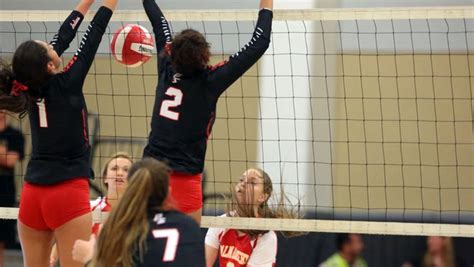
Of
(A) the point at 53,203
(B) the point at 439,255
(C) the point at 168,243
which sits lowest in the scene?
(B) the point at 439,255

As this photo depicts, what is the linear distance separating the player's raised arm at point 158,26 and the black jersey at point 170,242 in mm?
1723

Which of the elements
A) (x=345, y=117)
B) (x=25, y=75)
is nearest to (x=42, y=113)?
(x=25, y=75)

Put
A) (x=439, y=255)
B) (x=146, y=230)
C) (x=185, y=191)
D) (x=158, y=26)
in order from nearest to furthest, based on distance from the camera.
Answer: (x=146, y=230) < (x=185, y=191) < (x=158, y=26) < (x=439, y=255)

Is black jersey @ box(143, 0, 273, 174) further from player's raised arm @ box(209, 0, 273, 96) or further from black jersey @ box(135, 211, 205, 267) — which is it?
black jersey @ box(135, 211, 205, 267)

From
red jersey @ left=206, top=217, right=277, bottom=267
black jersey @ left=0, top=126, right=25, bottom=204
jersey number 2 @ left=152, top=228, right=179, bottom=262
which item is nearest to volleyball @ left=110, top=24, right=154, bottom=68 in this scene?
red jersey @ left=206, top=217, right=277, bottom=267

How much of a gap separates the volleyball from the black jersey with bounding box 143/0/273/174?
0.75 metres

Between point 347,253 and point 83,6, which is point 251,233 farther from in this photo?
point 347,253

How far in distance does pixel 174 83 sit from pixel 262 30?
59cm

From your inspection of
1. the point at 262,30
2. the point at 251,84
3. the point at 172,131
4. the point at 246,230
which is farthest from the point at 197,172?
the point at 251,84

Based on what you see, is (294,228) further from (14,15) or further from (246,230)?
(14,15)

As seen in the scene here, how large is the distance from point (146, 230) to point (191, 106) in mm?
1466

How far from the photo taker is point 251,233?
689 centimetres

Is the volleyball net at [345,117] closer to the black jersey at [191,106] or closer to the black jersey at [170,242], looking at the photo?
the black jersey at [191,106]

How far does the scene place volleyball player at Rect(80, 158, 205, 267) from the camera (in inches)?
162
